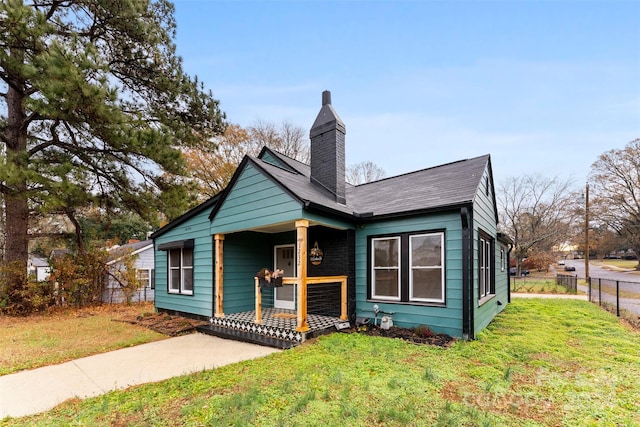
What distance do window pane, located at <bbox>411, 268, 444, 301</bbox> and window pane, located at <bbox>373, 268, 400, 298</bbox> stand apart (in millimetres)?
433

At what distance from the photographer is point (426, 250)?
6.50 metres

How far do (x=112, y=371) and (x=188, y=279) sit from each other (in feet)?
15.9

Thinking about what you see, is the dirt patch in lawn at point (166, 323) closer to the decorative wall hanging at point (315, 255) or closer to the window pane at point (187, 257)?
the window pane at point (187, 257)

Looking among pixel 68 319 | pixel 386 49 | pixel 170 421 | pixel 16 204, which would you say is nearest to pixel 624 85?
pixel 386 49

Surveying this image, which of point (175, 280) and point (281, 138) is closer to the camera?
point (175, 280)

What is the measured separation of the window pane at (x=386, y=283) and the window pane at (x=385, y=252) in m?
0.16

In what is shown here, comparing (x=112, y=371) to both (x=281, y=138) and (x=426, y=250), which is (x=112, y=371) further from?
(x=281, y=138)

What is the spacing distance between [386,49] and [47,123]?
12356 mm

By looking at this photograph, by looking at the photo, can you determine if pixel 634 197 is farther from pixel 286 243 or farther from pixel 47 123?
pixel 47 123

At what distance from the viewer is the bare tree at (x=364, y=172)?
28.8 m

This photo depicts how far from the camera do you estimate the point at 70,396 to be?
383 cm

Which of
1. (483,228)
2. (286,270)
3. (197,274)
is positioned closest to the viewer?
(483,228)

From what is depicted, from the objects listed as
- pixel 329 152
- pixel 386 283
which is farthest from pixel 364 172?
pixel 386 283

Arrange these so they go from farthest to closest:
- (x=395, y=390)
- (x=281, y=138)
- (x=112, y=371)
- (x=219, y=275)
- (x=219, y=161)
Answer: (x=281, y=138), (x=219, y=161), (x=219, y=275), (x=112, y=371), (x=395, y=390)
